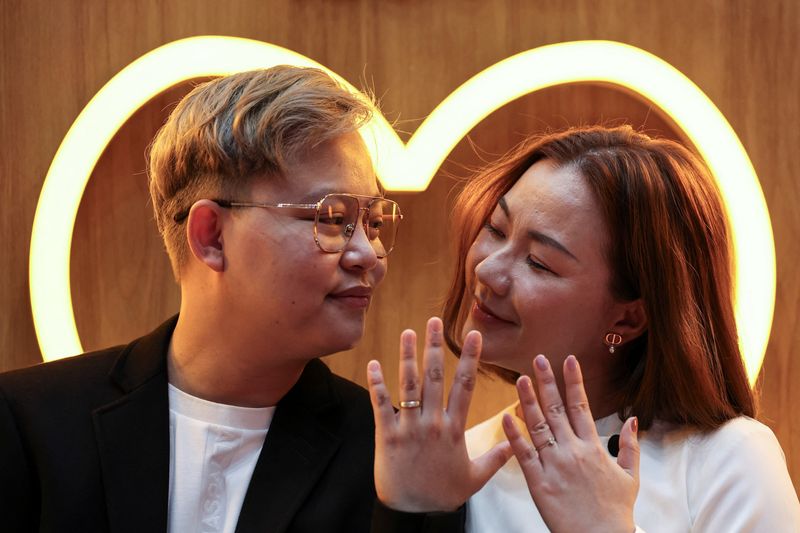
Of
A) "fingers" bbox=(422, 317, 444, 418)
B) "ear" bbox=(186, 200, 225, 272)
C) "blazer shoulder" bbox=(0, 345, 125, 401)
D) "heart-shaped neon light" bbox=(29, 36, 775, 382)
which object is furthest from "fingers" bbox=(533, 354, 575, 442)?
"heart-shaped neon light" bbox=(29, 36, 775, 382)

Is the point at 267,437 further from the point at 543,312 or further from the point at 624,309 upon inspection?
the point at 624,309

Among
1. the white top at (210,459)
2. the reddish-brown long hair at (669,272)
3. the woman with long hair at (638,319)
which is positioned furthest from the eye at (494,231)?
the white top at (210,459)

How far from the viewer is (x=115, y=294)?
2.43 metres

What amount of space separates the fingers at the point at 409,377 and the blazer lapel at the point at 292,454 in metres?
0.32

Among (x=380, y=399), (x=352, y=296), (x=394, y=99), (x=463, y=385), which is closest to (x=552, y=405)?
(x=463, y=385)

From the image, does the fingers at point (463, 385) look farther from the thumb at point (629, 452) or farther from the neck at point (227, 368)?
the neck at point (227, 368)

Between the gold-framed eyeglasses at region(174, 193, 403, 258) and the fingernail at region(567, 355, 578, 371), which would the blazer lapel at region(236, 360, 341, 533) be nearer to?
the gold-framed eyeglasses at region(174, 193, 403, 258)

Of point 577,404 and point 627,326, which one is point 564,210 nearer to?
point 627,326

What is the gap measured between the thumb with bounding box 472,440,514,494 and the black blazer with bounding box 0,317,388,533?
306mm

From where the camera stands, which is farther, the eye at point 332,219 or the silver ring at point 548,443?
the eye at point 332,219

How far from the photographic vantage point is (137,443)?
5.33 ft

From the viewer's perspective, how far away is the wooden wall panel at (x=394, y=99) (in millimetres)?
2373

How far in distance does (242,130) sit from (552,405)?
703 millimetres

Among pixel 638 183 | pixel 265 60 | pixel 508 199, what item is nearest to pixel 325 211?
pixel 508 199
